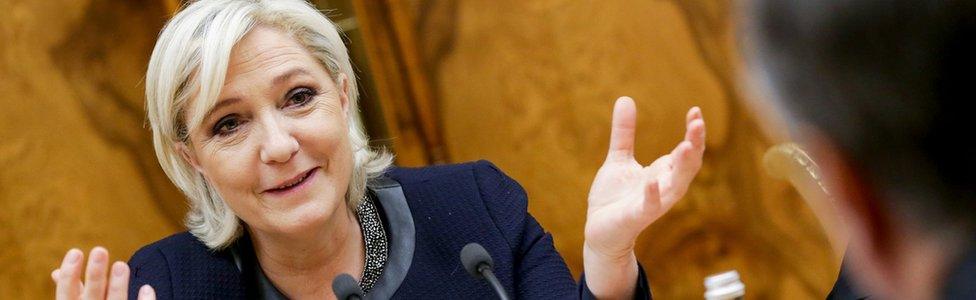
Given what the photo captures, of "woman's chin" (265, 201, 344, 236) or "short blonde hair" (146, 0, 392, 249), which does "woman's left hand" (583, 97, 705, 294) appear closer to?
"woman's chin" (265, 201, 344, 236)

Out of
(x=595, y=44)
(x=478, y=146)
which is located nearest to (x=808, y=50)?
(x=595, y=44)

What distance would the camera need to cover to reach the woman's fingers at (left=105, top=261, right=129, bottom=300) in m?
1.58

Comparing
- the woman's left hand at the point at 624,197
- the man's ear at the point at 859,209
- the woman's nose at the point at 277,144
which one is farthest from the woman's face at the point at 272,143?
the man's ear at the point at 859,209

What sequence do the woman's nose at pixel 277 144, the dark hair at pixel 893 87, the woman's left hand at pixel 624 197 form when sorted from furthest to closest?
the woman's nose at pixel 277 144
the woman's left hand at pixel 624 197
the dark hair at pixel 893 87

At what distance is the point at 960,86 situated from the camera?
538 mm

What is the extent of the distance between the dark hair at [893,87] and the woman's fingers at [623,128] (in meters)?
0.98

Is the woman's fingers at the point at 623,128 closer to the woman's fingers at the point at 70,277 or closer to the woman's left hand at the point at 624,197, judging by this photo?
the woman's left hand at the point at 624,197

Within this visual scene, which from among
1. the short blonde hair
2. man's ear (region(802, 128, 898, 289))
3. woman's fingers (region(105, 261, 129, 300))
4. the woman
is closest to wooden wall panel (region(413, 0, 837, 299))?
the woman

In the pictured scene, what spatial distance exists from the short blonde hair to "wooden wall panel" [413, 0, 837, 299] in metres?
0.90

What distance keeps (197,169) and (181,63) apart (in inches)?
10.2

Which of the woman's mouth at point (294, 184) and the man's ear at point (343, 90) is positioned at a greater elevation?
the man's ear at point (343, 90)

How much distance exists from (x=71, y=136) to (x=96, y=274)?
6.16 feet

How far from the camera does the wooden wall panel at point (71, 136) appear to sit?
3207 millimetres

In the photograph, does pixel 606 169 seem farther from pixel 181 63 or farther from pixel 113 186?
pixel 113 186
